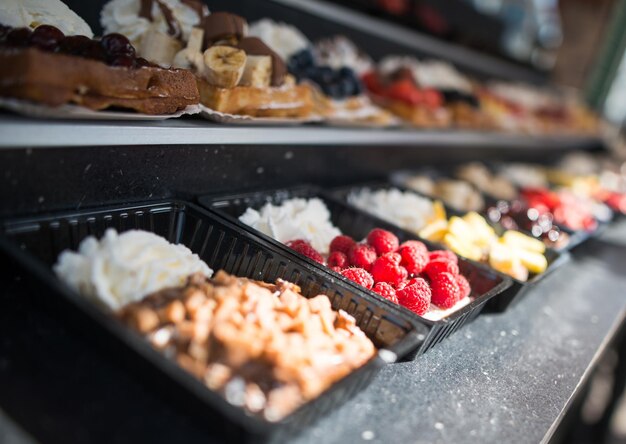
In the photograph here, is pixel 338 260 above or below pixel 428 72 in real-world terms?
below

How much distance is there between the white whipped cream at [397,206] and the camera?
2148 mm

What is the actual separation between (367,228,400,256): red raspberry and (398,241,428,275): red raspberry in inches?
1.3

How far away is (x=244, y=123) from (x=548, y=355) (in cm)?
119

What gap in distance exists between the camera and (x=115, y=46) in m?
1.36

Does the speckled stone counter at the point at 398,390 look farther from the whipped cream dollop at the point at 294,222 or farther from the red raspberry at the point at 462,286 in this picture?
the whipped cream dollop at the point at 294,222

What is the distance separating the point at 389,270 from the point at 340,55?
4.80 feet

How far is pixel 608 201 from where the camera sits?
3.60m

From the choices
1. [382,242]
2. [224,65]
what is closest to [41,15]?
[224,65]

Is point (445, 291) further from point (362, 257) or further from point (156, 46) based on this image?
point (156, 46)

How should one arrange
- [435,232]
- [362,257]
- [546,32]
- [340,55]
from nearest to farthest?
1. [362,257]
2. [435,232]
3. [340,55]
4. [546,32]

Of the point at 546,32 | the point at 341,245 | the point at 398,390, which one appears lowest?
the point at 398,390

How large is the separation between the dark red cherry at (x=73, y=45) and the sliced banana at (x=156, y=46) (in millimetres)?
406

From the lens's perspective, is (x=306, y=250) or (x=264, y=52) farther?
(x=264, y=52)

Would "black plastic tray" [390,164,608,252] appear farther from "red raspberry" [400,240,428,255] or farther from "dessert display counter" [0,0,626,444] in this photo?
"red raspberry" [400,240,428,255]
